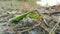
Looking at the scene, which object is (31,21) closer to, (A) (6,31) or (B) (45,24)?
(B) (45,24)

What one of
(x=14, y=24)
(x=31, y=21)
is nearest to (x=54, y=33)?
(x=31, y=21)

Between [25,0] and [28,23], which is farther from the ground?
[28,23]

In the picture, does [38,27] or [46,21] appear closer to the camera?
[38,27]

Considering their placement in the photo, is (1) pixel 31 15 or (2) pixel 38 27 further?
(1) pixel 31 15

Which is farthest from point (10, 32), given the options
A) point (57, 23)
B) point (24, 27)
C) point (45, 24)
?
point (57, 23)

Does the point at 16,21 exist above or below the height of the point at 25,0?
above

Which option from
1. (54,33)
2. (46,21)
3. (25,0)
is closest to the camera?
(54,33)

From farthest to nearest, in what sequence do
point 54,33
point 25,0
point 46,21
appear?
point 25,0
point 46,21
point 54,33

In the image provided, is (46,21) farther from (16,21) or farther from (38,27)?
(16,21)
